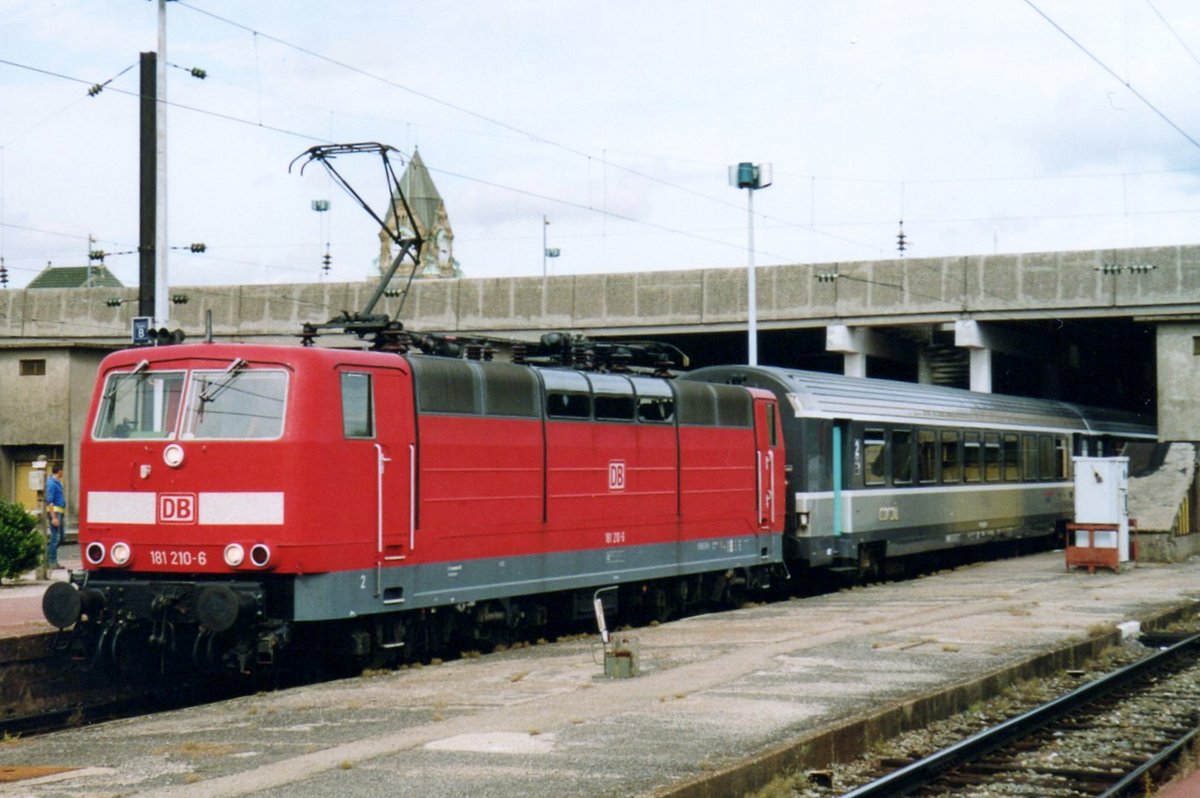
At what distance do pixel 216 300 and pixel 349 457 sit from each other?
26.6 metres

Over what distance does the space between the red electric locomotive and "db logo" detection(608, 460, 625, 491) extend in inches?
29.6

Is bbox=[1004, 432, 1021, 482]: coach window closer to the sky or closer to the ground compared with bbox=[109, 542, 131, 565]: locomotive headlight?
closer to the sky

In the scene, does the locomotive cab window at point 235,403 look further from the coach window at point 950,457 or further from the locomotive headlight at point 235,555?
the coach window at point 950,457

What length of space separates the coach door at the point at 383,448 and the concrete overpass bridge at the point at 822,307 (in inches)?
826

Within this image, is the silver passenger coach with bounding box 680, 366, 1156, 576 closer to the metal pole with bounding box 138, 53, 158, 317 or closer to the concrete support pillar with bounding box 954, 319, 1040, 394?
the concrete support pillar with bounding box 954, 319, 1040, 394

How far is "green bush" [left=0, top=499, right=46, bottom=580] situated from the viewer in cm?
2034

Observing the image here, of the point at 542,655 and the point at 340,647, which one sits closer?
the point at 340,647

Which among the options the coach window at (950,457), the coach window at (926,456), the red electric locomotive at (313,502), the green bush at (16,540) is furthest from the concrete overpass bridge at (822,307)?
the red electric locomotive at (313,502)

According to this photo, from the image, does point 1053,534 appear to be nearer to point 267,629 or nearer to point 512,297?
point 512,297

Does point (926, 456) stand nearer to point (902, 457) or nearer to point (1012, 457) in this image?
point (902, 457)

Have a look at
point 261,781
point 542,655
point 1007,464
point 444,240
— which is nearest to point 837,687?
point 542,655

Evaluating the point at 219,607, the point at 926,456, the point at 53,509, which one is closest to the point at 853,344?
the point at 926,456

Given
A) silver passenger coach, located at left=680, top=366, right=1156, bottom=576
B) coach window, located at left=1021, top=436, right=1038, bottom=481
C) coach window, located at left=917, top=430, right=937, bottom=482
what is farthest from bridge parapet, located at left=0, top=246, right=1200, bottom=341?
coach window, located at left=917, top=430, right=937, bottom=482

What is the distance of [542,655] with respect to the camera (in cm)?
1527
